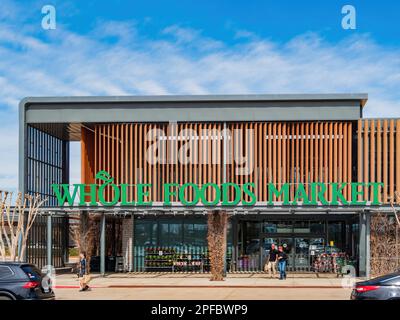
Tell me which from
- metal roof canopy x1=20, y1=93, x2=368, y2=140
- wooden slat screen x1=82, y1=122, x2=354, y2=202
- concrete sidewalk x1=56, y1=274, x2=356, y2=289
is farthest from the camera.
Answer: wooden slat screen x1=82, y1=122, x2=354, y2=202

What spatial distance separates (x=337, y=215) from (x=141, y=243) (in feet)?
37.8

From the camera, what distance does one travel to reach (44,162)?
39.2 metres

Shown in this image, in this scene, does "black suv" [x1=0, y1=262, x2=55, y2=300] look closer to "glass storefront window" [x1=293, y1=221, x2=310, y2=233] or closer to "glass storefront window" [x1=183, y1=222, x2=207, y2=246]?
"glass storefront window" [x1=183, y1=222, x2=207, y2=246]

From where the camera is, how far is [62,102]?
3547cm

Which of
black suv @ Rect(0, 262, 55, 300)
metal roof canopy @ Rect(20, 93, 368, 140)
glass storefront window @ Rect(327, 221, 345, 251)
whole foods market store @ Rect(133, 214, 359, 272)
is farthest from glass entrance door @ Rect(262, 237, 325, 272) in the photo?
black suv @ Rect(0, 262, 55, 300)

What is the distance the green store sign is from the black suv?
51.6ft

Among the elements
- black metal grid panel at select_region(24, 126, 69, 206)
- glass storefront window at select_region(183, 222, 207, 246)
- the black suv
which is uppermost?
black metal grid panel at select_region(24, 126, 69, 206)

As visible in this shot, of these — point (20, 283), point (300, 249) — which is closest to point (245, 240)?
point (300, 249)

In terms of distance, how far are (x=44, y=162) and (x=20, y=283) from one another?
23617 mm

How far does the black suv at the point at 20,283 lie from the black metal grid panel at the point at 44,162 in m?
19.6

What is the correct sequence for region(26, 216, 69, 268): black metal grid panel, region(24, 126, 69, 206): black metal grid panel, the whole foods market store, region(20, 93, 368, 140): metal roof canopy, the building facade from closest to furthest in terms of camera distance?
the building facade, region(20, 93, 368, 140): metal roof canopy, region(26, 216, 69, 268): black metal grid panel, region(24, 126, 69, 206): black metal grid panel, the whole foods market store

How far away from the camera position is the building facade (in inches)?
1319

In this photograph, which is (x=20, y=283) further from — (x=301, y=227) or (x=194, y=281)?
(x=301, y=227)

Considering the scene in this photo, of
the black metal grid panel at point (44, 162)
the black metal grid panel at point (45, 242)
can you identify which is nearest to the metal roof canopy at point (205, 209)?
the black metal grid panel at point (45, 242)
